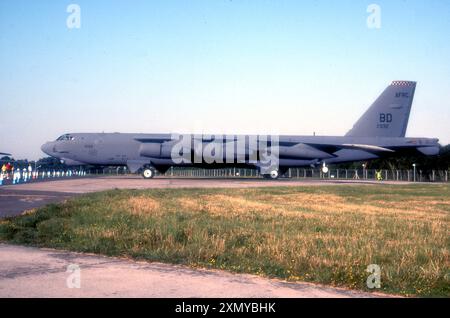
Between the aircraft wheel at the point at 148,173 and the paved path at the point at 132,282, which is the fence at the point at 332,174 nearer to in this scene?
the aircraft wheel at the point at 148,173

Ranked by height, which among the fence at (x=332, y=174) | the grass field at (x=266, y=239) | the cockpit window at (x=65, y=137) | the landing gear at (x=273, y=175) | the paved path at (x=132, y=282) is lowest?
the paved path at (x=132, y=282)

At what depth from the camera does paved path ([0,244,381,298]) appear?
630 cm

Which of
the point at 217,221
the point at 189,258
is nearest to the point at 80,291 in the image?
the point at 189,258

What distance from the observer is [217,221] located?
1452 centimetres

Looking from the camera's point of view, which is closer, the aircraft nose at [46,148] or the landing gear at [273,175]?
the aircraft nose at [46,148]

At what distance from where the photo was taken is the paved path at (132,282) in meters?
6.30

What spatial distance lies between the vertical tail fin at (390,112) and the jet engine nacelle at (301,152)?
5.92 meters

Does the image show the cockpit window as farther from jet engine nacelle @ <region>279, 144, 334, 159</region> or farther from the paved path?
the paved path

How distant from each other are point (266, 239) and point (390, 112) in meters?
40.6

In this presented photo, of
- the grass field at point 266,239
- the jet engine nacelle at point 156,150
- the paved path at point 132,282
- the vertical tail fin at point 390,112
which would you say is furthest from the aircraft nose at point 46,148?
the paved path at point 132,282

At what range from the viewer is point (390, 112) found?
48000 mm

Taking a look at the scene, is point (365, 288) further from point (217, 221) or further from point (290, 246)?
point (217, 221)

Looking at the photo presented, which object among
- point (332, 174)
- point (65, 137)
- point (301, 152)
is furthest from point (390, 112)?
point (332, 174)

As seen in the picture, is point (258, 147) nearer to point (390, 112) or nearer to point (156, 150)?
point (156, 150)
